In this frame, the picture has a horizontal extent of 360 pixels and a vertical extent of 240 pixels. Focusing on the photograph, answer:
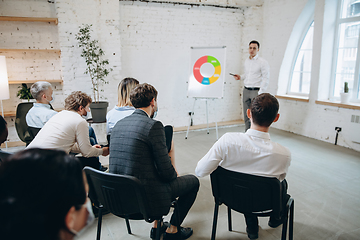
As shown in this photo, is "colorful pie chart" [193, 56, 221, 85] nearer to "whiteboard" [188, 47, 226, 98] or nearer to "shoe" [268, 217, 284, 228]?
"whiteboard" [188, 47, 226, 98]

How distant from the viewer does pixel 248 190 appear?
1443 millimetres

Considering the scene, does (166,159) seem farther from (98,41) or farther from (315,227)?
(98,41)

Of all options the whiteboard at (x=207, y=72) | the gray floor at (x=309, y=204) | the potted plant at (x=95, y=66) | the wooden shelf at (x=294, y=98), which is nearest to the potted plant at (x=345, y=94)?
the wooden shelf at (x=294, y=98)

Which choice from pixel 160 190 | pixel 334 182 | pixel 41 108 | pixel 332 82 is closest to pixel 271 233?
pixel 160 190

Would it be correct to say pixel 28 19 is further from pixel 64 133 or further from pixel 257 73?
pixel 257 73

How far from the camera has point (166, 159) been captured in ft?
5.06

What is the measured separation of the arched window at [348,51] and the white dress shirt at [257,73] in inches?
48.4

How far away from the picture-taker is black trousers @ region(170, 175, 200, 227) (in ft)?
5.55

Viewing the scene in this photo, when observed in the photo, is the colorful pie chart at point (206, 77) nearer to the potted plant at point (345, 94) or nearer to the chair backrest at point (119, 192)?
the potted plant at point (345, 94)

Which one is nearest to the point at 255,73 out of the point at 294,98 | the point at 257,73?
the point at 257,73

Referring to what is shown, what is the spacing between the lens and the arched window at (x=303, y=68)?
515cm

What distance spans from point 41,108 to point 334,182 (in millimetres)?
3290

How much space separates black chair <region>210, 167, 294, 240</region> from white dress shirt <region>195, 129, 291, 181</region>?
0.08 metres

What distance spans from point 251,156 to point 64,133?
137 cm
